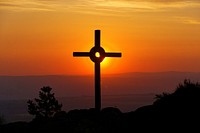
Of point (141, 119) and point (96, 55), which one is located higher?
point (96, 55)

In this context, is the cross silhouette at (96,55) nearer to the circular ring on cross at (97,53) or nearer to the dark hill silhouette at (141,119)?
the circular ring on cross at (97,53)

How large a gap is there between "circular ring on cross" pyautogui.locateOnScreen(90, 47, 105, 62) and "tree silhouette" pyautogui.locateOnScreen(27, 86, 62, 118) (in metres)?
2.87

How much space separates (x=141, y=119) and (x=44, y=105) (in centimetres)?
747

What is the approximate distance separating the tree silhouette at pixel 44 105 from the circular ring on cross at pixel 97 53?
2866 millimetres

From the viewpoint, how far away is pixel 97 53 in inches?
1108

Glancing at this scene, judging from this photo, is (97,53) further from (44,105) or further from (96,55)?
(44,105)

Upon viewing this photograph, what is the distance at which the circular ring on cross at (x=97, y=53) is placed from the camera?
28062mm

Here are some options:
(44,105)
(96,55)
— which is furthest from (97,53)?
(44,105)

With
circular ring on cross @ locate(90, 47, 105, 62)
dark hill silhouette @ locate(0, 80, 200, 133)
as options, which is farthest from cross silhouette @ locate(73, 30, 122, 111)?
dark hill silhouette @ locate(0, 80, 200, 133)

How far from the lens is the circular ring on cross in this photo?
92.1 ft

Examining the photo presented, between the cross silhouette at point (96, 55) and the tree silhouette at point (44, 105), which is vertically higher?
the cross silhouette at point (96, 55)

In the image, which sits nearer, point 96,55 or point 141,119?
point 141,119

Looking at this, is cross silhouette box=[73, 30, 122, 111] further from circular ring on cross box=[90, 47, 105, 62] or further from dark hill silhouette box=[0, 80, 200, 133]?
dark hill silhouette box=[0, 80, 200, 133]

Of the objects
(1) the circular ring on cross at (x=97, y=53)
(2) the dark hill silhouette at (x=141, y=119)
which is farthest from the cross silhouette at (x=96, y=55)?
(2) the dark hill silhouette at (x=141, y=119)
